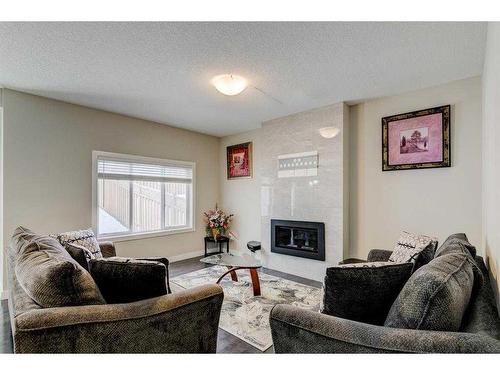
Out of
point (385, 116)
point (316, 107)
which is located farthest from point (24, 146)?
point (385, 116)

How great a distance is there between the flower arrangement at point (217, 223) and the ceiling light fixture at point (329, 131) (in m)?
2.58

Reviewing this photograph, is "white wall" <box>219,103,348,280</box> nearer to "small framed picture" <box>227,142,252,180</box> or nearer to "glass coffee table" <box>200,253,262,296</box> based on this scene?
"small framed picture" <box>227,142,252,180</box>

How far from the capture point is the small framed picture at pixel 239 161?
5016 mm

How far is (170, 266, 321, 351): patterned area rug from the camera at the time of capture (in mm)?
2234

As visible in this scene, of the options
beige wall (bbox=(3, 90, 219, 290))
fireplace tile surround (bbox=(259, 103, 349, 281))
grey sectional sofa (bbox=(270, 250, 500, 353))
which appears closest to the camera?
grey sectional sofa (bbox=(270, 250, 500, 353))

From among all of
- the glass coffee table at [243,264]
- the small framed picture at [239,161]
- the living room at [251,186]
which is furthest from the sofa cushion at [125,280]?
the small framed picture at [239,161]

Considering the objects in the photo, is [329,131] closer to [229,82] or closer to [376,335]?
[229,82]

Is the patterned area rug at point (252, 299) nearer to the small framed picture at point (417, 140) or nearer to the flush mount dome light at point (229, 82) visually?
the small framed picture at point (417, 140)

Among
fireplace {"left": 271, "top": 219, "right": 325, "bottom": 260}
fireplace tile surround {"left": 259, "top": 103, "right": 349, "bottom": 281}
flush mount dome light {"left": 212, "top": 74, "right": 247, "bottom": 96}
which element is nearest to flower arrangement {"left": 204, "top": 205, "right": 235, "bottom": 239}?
fireplace tile surround {"left": 259, "top": 103, "right": 349, "bottom": 281}

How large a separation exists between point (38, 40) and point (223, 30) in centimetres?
150

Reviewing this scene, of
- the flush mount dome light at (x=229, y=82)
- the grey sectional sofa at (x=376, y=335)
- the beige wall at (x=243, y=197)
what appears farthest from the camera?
the beige wall at (x=243, y=197)

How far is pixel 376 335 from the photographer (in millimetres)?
940

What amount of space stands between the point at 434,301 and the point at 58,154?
4190 millimetres

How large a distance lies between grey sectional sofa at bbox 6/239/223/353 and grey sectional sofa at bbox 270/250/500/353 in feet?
1.44
